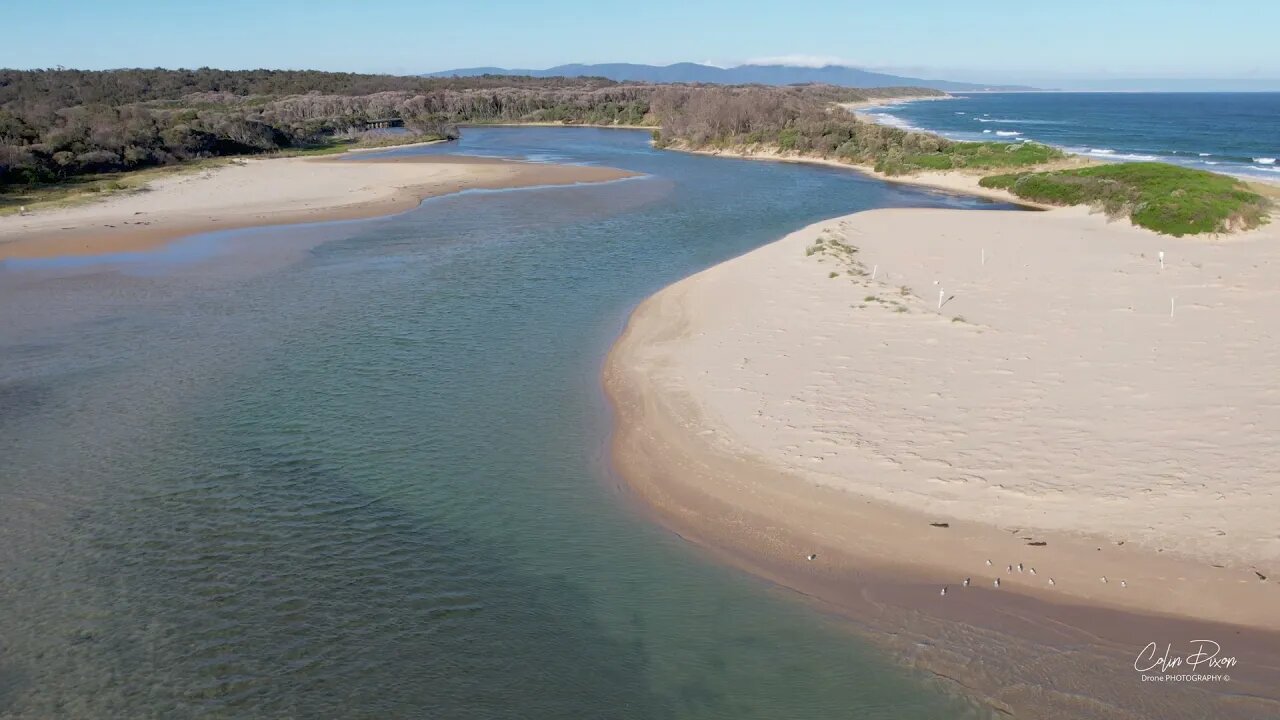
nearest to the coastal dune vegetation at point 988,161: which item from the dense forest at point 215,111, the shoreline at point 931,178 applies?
the shoreline at point 931,178

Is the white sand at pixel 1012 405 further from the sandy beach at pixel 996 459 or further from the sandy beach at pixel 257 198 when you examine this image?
the sandy beach at pixel 257 198

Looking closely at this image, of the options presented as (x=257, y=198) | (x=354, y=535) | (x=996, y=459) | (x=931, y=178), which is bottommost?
(x=354, y=535)

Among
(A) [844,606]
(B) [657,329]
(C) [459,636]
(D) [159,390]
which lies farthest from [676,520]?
(D) [159,390]

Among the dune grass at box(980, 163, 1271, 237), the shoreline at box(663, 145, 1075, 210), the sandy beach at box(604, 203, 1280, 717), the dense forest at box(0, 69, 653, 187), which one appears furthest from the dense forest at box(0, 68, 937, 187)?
the sandy beach at box(604, 203, 1280, 717)

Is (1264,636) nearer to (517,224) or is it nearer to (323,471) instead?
(323,471)

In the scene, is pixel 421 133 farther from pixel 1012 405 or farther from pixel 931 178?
pixel 1012 405
